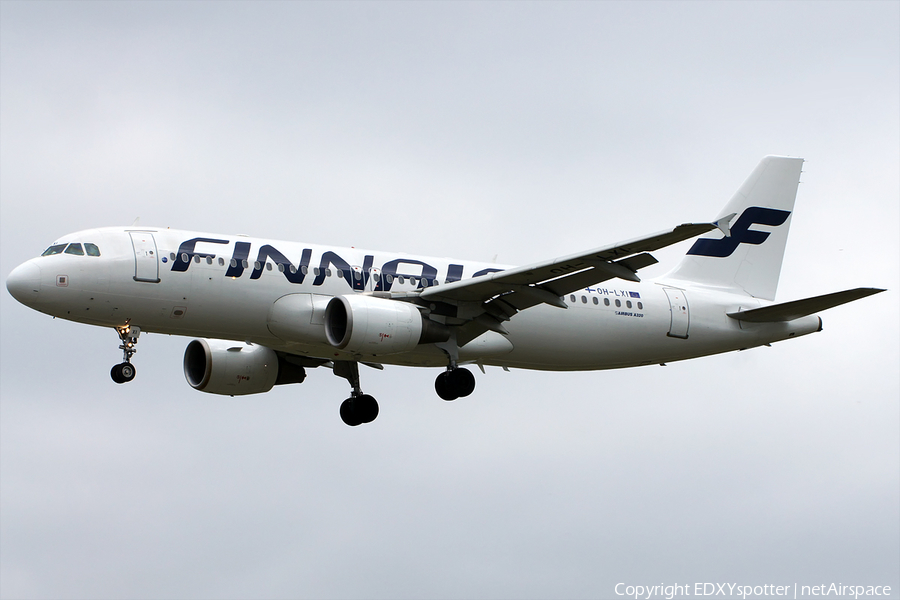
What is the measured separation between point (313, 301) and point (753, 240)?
16.8 m

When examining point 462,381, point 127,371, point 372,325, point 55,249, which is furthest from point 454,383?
point 55,249

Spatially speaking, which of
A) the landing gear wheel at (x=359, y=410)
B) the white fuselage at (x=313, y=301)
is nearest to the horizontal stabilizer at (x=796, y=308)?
the white fuselage at (x=313, y=301)

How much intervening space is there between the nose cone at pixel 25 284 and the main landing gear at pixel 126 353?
234 centimetres

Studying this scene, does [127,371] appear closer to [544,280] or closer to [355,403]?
[355,403]

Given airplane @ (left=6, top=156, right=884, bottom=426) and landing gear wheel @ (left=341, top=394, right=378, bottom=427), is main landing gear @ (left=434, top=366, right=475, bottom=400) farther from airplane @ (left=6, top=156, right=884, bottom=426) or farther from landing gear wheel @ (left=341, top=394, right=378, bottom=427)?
landing gear wheel @ (left=341, top=394, right=378, bottom=427)

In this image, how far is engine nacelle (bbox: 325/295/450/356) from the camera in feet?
102

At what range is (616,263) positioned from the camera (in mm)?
29891

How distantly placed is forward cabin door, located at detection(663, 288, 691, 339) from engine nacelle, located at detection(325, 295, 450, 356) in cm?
903

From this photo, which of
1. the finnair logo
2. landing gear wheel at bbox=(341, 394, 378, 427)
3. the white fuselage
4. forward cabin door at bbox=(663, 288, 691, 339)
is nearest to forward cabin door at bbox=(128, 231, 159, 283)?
the white fuselage

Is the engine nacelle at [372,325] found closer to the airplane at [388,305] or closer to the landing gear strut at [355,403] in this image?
the airplane at [388,305]

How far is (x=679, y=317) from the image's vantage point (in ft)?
122

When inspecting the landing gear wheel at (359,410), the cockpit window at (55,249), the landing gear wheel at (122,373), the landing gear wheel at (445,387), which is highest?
the cockpit window at (55,249)

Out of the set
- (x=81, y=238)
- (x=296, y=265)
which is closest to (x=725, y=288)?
(x=296, y=265)

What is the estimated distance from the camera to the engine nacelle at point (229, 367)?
36.3 meters
